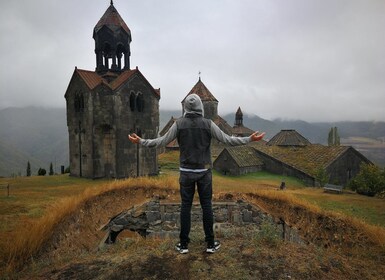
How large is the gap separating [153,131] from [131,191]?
45.9 feet

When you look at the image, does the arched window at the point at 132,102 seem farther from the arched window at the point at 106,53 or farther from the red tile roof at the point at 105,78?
the arched window at the point at 106,53

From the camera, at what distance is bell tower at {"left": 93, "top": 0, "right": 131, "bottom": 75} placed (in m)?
23.5

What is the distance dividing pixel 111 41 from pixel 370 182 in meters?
24.1

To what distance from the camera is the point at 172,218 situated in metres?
9.67

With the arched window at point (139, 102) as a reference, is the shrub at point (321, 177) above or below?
below

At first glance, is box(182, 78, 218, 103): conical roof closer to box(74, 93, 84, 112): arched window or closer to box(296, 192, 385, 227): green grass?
box(74, 93, 84, 112): arched window

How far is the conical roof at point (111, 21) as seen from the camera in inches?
925

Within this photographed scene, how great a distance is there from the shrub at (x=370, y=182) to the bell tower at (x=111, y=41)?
73.0 feet

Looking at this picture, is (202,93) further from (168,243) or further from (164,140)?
(168,243)

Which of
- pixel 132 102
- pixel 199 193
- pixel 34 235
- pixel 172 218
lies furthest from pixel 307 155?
pixel 34 235

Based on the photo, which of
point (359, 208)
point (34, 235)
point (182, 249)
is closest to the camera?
point (182, 249)

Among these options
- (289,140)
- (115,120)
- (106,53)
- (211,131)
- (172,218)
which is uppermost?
(106,53)

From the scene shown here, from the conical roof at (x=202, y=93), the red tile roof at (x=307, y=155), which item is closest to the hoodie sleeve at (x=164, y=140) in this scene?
the red tile roof at (x=307, y=155)

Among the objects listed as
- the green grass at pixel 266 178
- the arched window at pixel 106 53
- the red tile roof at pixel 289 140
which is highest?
the arched window at pixel 106 53
